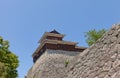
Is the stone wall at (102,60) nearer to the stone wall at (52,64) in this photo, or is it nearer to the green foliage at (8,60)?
the green foliage at (8,60)

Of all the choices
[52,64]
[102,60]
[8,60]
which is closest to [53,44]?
[52,64]

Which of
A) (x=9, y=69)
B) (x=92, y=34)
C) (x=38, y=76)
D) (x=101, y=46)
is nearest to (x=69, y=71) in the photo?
(x=101, y=46)

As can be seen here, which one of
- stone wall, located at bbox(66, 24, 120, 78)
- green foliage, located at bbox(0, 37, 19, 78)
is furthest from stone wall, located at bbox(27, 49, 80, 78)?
stone wall, located at bbox(66, 24, 120, 78)

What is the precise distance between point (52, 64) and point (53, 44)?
2.80 metres

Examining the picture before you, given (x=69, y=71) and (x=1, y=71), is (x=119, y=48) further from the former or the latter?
(x=1, y=71)

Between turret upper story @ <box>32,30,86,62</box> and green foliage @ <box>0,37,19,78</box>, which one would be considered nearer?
green foliage @ <box>0,37,19,78</box>

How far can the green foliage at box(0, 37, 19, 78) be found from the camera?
2789 centimetres

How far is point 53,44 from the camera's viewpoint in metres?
36.8

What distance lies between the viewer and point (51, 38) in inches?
1543

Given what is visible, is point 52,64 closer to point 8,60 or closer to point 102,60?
point 8,60

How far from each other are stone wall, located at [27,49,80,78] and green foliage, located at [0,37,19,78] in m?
5.94

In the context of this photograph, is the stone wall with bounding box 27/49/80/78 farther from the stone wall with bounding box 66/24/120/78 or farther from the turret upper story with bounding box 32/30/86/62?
the stone wall with bounding box 66/24/120/78

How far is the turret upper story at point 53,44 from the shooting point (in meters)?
36.7

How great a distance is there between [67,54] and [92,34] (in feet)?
22.1
